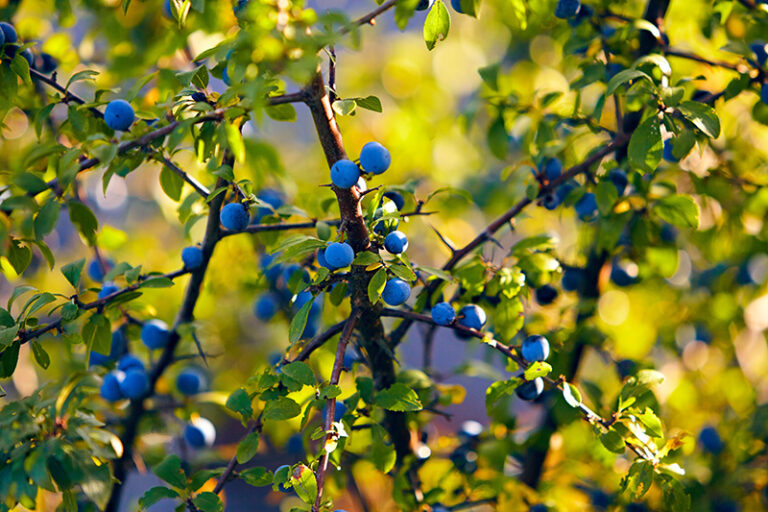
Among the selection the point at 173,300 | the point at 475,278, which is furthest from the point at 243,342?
the point at 475,278

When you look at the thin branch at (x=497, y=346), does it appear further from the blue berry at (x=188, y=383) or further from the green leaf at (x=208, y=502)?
the blue berry at (x=188, y=383)

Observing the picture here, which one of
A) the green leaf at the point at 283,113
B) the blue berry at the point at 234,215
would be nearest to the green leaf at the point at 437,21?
the green leaf at the point at 283,113

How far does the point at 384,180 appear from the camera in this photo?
1.64 metres

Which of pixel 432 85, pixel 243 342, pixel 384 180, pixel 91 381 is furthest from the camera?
pixel 432 85

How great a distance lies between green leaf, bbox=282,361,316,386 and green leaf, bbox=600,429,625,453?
1.18 ft

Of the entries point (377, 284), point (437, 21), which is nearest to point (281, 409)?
point (377, 284)

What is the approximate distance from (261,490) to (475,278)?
211cm

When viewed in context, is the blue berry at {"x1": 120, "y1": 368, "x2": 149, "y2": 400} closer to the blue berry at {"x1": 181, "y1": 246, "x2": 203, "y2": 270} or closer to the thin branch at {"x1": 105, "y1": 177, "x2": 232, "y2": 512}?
the thin branch at {"x1": 105, "y1": 177, "x2": 232, "y2": 512}

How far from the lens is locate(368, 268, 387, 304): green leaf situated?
28.8 inches

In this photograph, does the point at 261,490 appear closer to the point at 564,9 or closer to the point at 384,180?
the point at 384,180

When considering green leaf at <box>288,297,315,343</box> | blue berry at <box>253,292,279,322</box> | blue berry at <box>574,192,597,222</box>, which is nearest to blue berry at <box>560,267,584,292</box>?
blue berry at <box>574,192,597,222</box>

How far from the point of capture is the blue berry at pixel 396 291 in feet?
2.53

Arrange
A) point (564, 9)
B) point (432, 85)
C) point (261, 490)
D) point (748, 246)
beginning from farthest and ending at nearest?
point (261, 490)
point (432, 85)
point (748, 246)
point (564, 9)

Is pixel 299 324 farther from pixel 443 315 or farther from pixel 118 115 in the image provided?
pixel 118 115
